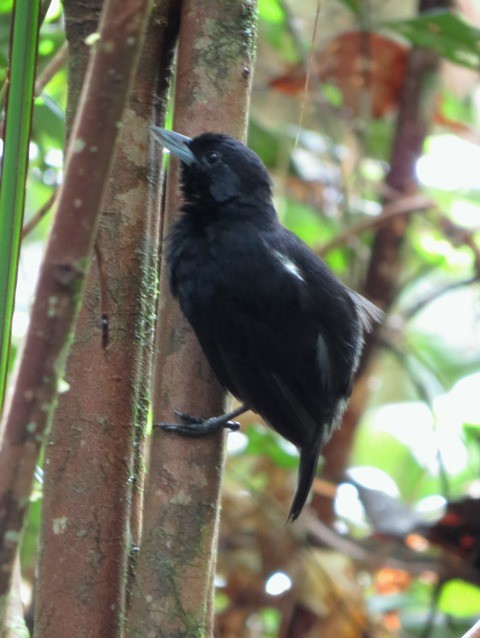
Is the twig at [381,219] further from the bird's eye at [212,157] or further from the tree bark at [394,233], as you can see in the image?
the bird's eye at [212,157]

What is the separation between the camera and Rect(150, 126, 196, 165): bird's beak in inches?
75.3

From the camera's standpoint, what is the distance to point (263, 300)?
2.26 m

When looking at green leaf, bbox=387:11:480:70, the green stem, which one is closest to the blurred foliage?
green leaf, bbox=387:11:480:70

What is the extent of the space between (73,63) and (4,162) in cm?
61

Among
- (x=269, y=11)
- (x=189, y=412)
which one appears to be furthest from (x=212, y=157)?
(x=269, y=11)

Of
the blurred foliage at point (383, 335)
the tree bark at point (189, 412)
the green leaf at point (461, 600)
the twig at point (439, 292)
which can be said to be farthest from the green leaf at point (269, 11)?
the green leaf at point (461, 600)

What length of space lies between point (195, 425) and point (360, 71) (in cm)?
299

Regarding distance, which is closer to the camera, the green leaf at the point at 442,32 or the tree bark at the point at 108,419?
the tree bark at the point at 108,419

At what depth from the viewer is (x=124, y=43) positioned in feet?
3.44

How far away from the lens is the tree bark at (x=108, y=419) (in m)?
1.56

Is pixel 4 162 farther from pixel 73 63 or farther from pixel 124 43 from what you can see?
pixel 73 63

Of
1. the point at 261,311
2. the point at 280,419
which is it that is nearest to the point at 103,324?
the point at 261,311

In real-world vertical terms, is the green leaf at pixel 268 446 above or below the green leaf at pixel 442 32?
below

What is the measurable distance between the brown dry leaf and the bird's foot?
277 cm
